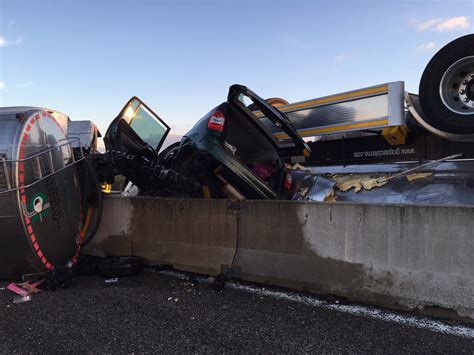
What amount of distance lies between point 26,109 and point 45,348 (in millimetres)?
3021

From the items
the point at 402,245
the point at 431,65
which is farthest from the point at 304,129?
the point at 402,245

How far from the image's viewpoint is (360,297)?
12.8 ft

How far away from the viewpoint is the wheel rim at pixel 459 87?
462 centimetres

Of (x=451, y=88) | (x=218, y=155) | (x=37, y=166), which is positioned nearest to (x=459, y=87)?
(x=451, y=88)

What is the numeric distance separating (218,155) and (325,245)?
1626mm

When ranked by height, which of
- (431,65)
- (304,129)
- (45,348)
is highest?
(431,65)

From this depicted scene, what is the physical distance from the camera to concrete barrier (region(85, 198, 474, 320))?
11.7 feet

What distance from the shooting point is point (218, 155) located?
193 inches

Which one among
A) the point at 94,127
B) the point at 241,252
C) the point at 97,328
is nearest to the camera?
the point at 97,328

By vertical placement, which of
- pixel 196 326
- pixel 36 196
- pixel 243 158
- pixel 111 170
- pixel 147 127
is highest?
pixel 147 127

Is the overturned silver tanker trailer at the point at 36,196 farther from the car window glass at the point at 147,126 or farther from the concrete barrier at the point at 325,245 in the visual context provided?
the car window glass at the point at 147,126

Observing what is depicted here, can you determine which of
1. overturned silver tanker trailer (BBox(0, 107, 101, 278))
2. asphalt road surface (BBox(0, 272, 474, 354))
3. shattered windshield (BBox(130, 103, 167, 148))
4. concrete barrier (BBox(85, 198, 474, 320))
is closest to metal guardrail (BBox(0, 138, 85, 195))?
overturned silver tanker trailer (BBox(0, 107, 101, 278))

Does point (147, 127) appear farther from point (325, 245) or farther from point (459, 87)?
point (459, 87)

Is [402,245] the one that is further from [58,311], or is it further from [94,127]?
[94,127]
